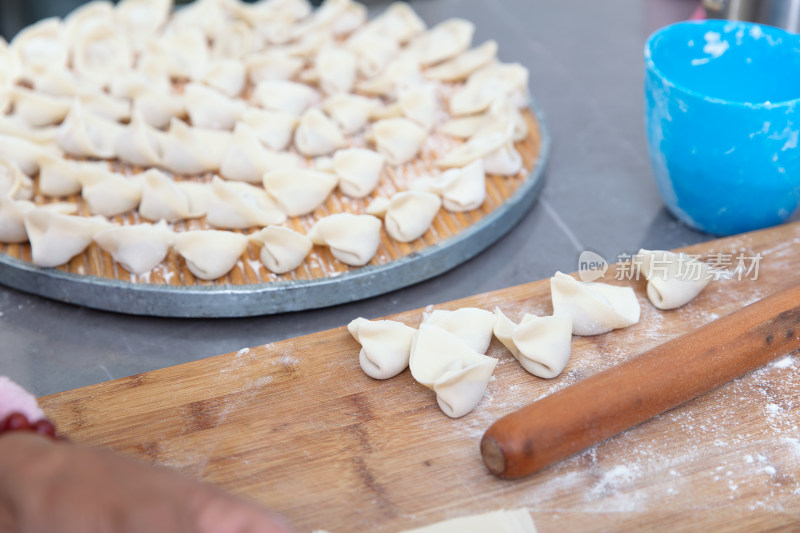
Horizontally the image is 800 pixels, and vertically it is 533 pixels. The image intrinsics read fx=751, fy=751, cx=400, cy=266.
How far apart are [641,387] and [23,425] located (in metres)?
0.68

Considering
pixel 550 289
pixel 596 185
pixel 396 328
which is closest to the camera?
pixel 396 328

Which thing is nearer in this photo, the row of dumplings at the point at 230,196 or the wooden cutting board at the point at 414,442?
the wooden cutting board at the point at 414,442

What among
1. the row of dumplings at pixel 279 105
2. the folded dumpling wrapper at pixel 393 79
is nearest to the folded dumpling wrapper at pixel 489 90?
the row of dumplings at pixel 279 105

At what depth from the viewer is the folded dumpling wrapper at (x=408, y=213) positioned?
124 cm

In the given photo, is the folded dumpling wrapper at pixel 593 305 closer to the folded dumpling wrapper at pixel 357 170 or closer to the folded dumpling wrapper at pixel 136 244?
the folded dumpling wrapper at pixel 357 170

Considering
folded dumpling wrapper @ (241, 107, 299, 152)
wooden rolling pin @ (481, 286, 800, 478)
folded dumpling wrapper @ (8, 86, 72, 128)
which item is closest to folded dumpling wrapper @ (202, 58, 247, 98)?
folded dumpling wrapper @ (241, 107, 299, 152)

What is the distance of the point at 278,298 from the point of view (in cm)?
116

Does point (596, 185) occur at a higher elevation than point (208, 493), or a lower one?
lower

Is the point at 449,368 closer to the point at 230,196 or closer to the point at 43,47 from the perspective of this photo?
the point at 230,196

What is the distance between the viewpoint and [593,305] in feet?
3.38

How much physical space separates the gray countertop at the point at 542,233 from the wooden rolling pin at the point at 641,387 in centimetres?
39

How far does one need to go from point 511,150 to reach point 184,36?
2.78ft

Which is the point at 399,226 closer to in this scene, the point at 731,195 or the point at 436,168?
the point at 436,168

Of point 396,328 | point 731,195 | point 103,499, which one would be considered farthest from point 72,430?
point 731,195
